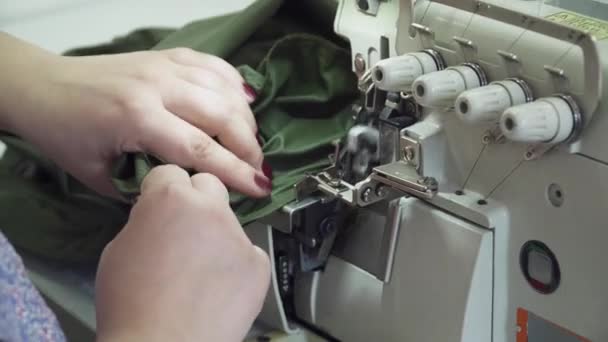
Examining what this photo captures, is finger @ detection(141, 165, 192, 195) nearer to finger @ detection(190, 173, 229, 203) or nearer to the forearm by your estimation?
finger @ detection(190, 173, 229, 203)

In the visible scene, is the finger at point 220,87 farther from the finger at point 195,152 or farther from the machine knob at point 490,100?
the machine knob at point 490,100

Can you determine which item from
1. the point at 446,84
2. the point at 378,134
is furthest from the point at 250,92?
the point at 446,84

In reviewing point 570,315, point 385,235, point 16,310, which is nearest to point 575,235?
point 570,315

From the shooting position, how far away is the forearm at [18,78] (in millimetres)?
924

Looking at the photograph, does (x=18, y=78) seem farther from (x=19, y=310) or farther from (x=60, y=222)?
(x=19, y=310)

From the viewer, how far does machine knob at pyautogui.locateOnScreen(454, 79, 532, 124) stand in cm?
70

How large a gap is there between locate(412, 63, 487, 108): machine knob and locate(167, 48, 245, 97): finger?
235mm

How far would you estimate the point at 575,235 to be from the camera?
0.72 m

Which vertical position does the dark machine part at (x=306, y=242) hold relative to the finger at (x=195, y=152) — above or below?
Result: below

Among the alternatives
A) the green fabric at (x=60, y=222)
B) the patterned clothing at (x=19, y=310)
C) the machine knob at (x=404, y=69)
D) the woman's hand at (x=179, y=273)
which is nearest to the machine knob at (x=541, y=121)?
the machine knob at (x=404, y=69)

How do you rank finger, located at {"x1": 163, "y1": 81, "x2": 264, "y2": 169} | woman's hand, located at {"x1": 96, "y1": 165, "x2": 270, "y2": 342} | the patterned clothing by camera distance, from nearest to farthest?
1. the patterned clothing
2. woman's hand, located at {"x1": 96, "y1": 165, "x2": 270, "y2": 342}
3. finger, located at {"x1": 163, "y1": 81, "x2": 264, "y2": 169}

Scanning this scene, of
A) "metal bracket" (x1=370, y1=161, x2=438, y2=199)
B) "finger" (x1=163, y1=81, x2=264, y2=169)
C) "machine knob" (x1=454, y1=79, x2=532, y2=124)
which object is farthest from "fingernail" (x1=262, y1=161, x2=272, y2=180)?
"machine knob" (x1=454, y1=79, x2=532, y2=124)

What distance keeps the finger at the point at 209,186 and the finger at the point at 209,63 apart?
16cm

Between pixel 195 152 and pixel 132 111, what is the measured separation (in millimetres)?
78
